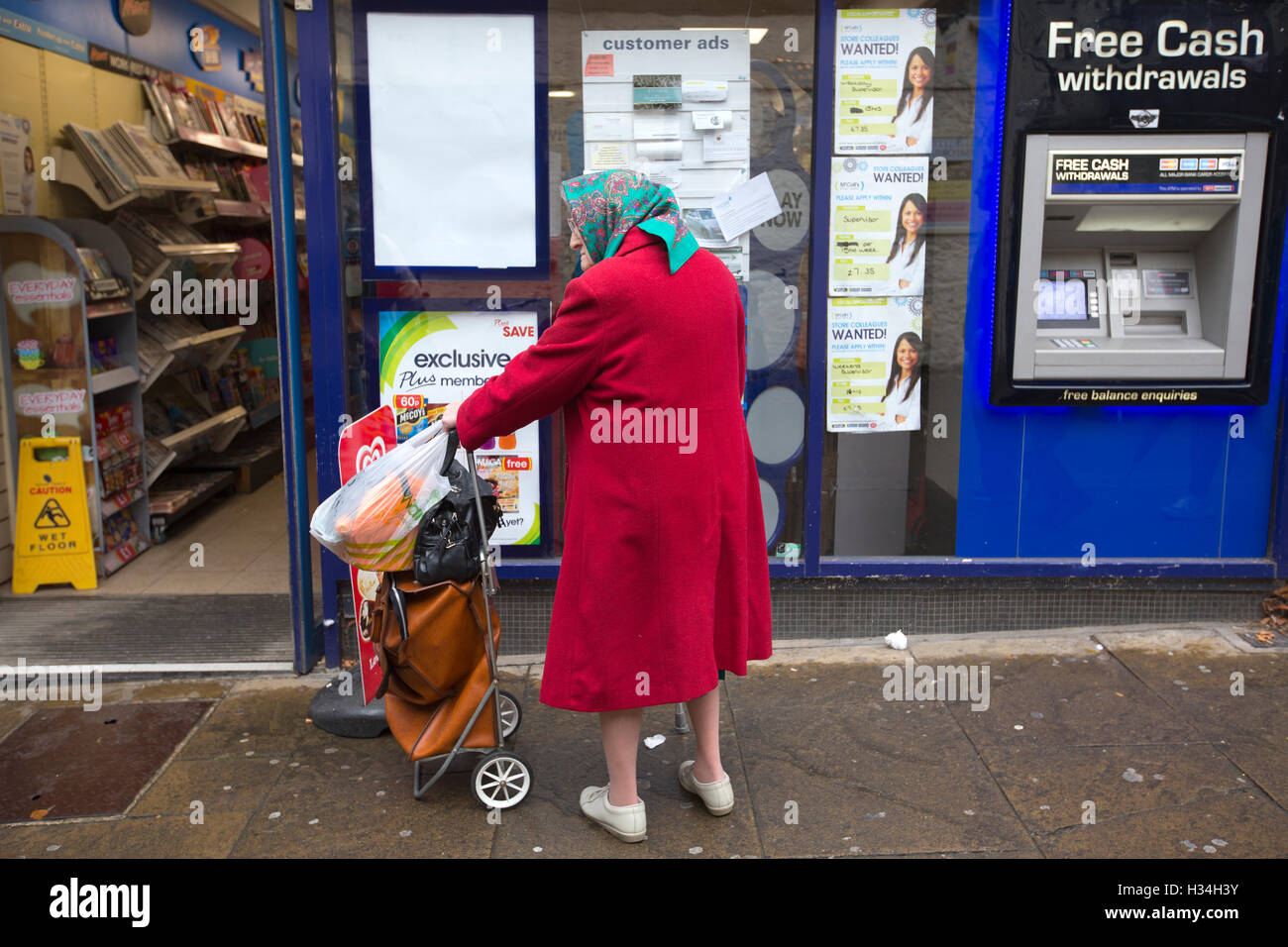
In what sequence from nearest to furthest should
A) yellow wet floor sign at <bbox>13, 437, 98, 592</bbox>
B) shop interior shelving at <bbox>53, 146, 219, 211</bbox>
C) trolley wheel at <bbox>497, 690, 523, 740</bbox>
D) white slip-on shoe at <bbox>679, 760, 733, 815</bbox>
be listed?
white slip-on shoe at <bbox>679, 760, 733, 815</bbox>, trolley wheel at <bbox>497, 690, 523, 740</bbox>, yellow wet floor sign at <bbox>13, 437, 98, 592</bbox>, shop interior shelving at <bbox>53, 146, 219, 211</bbox>

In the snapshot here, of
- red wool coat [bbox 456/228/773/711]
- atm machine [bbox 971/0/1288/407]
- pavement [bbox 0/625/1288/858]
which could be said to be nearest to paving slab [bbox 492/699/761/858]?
pavement [bbox 0/625/1288/858]

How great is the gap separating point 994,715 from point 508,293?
247 cm

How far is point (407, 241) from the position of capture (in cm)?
450

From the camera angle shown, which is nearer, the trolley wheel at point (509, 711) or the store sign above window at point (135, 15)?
the trolley wheel at point (509, 711)

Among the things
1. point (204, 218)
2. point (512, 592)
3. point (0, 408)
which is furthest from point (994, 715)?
point (204, 218)

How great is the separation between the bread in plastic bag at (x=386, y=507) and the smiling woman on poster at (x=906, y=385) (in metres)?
2.17

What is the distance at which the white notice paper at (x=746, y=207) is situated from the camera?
455 cm

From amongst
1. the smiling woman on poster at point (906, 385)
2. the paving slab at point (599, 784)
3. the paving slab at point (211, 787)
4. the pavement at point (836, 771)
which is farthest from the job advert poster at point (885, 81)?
the paving slab at point (211, 787)

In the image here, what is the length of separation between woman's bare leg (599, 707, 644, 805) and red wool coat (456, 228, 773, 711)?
132mm

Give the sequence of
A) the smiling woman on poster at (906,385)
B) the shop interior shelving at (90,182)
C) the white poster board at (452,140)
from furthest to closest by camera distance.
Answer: the shop interior shelving at (90,182)
the smiling woman on poster at (906,385)
the white poster board at (452,140)

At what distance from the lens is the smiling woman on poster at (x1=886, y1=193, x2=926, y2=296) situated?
15.1ft

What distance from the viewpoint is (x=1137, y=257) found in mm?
4684

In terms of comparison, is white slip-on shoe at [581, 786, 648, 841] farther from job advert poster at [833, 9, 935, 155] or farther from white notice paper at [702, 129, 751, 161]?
job advert poster at [833, 9, 935, 155]

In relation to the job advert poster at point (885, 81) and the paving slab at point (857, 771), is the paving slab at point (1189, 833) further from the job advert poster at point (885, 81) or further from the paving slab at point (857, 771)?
the job advert poster at point (885, 81)
